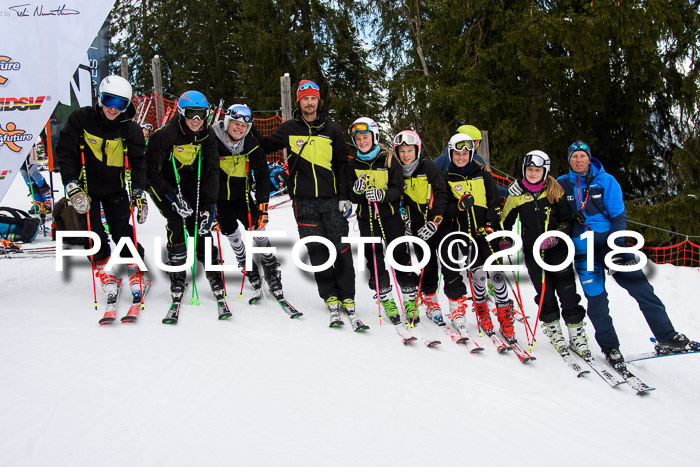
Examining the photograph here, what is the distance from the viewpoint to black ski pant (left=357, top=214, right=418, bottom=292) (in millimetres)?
4672

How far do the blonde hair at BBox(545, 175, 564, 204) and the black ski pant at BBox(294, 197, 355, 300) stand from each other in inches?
72.6

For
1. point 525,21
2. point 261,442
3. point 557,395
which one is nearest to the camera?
point 261,442

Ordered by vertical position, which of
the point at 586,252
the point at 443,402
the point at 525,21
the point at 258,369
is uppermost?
the point at 525,21

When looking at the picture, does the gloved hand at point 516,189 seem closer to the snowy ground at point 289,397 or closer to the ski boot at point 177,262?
the snowy ground at point 289,397

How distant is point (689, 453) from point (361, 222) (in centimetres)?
297

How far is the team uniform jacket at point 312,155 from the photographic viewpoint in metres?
4.57

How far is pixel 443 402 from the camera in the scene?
11.4 ft

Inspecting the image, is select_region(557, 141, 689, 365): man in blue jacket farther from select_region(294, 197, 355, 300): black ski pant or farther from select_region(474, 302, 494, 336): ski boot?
select_region(294, 197, 355, 300): black ski pant

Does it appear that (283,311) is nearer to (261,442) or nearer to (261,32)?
(261,442)

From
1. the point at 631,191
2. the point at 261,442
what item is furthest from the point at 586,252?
the point at 631,191

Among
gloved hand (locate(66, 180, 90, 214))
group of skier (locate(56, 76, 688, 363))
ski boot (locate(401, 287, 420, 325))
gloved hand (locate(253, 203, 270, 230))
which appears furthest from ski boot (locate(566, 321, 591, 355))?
gloved hand (locate(66, 180, 90, 214))

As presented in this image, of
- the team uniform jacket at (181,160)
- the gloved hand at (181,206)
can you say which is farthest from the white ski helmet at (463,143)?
the gloved hand at (181,206)

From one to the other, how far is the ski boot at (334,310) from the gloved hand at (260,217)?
3.11 ft

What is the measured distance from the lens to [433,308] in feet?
16.0
